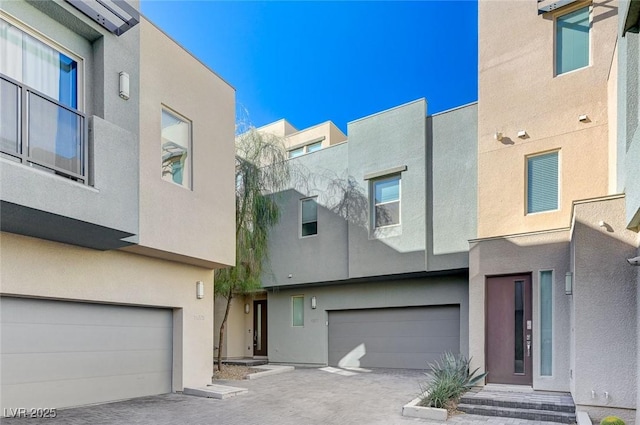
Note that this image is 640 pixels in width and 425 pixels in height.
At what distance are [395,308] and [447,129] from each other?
219 inches

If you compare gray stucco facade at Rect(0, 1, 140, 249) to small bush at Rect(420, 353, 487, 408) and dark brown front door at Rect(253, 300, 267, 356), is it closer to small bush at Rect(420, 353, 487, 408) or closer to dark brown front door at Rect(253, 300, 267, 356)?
small bush at Rect(420, 353, 487, 408)

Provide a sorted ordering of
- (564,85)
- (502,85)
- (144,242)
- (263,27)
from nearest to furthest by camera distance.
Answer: (144,242), (564,85), (502,85), (263,27)

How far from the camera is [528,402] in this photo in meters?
7.23

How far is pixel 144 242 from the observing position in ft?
24.7

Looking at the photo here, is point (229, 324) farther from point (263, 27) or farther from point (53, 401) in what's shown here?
point (263, 27)

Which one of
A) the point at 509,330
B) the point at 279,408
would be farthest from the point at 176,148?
the point at 509,330

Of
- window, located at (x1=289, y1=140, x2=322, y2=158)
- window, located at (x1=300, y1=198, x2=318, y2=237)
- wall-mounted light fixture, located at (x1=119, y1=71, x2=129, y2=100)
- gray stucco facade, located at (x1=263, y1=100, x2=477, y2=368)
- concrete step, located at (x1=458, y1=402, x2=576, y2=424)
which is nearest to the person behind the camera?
concrete step, located at (x1=458, y1=402, x2=576, y2=424)

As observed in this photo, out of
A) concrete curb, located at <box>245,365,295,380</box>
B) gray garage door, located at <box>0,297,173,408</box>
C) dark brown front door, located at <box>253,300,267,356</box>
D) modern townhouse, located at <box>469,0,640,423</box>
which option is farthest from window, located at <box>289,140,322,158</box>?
gray garage door, located at <box>0,297,173,408</box>

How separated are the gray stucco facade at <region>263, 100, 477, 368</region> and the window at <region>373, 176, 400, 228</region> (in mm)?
206

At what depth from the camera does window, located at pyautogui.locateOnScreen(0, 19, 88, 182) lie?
5.77 meters

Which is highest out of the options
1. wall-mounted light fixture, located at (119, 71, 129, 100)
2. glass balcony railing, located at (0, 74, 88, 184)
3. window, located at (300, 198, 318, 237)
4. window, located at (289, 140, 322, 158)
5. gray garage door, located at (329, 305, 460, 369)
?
window, located at (289, 140, 322, 158)

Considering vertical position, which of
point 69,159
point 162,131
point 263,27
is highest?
point 263,27

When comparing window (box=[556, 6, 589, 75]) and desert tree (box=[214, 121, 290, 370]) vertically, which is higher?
window (box=[556, 6, 589, 75])

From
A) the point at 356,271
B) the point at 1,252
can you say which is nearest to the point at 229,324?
the point at 356,271
